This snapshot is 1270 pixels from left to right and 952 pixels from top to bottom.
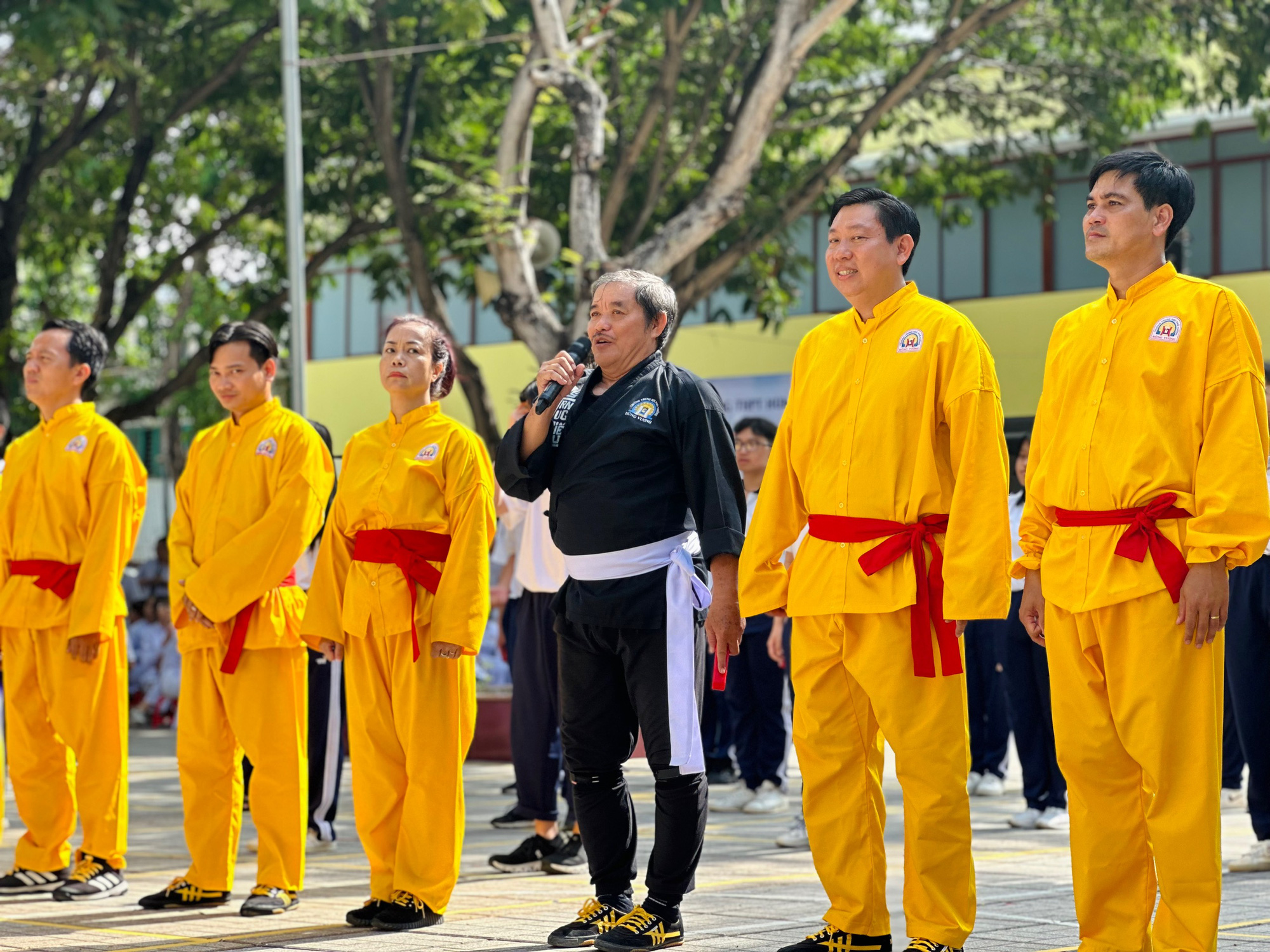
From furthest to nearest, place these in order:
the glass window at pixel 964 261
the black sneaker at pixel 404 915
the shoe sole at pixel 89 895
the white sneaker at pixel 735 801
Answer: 1. the glass window at pixel 964 261
2. the white sneaker at pixel 735 801
3. the shoe sole at pixel 89 895
4. the black sneaker at pixel 404 915

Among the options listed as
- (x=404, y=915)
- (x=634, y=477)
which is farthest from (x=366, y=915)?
(x=634, y=477)

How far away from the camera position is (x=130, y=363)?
97.7ft

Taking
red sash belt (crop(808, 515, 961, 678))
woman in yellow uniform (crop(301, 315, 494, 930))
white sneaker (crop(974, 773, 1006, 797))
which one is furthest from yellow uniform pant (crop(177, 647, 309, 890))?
white sneaker (crop(974, 773, 1006, 797))

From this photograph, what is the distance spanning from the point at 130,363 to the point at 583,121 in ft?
65.2

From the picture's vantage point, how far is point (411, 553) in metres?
5.73

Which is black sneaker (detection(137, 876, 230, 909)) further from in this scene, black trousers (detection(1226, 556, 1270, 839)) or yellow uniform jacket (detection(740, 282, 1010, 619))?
black trousers (detection(1226, 556, 1270, 839))

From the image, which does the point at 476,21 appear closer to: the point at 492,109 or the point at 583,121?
the point at 583,121

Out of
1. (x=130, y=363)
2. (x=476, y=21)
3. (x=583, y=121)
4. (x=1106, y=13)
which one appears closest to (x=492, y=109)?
(x=476, y=21)

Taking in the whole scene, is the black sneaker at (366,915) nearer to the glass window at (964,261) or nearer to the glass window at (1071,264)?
the glass window at (1071,264)

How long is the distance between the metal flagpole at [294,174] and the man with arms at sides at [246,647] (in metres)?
6.89

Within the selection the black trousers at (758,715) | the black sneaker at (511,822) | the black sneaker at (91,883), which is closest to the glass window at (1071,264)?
the black trousers at (758,715)

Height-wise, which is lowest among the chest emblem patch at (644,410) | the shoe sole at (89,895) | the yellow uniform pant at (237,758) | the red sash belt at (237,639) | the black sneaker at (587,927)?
the shoe sole at (89,895)

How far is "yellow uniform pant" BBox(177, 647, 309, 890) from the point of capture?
19.5 ft

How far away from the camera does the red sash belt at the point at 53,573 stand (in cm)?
657
